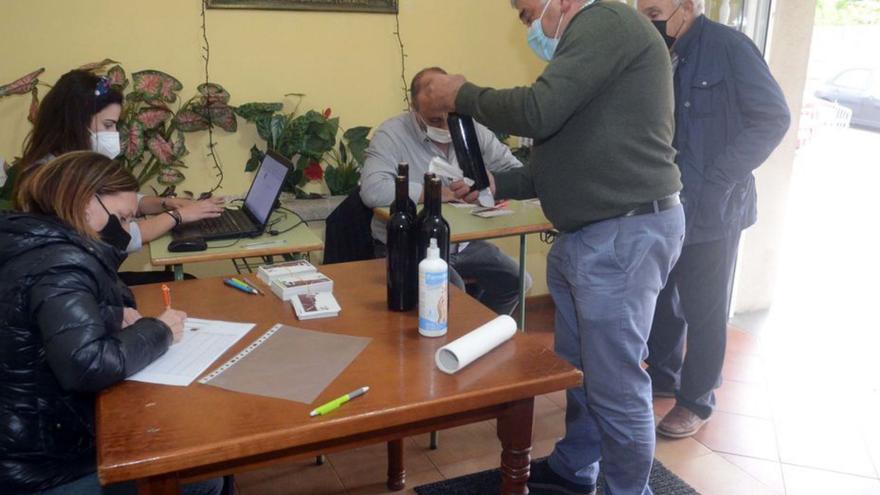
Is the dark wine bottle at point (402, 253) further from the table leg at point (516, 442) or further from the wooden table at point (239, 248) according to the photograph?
the wooden table at point (239, 248)

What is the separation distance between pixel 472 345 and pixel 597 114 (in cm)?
61

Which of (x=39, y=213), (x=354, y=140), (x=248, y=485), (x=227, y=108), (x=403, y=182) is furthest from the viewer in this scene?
(x=354, y=140)

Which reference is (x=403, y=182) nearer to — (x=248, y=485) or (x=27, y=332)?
(x=27, y=332)

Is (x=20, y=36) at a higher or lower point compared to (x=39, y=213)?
higher

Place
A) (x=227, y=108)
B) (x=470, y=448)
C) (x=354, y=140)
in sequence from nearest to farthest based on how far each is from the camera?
(x=470, y=448), (x=227, y=108), (x=354, y=140)

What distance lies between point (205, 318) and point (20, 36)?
2067 millimetres

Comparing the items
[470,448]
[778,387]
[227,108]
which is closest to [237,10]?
[227,108]

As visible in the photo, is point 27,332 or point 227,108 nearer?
point 27,332

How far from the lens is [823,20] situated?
3758 mm

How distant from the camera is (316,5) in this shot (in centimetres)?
332

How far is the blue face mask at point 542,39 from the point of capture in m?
1.73

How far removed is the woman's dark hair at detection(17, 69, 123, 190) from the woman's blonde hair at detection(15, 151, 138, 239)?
39.3 inches

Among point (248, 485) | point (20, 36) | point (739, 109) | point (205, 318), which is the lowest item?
point (248, 485)

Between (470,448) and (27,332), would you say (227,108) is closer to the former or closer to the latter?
(470,448)
